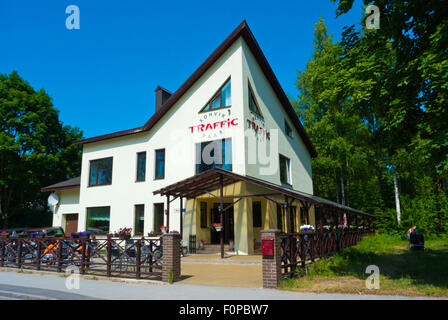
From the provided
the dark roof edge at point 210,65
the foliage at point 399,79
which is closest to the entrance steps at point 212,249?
the dark roof edge at point 210,65

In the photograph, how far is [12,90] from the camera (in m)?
27.0

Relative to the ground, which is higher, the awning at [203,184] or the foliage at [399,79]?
the foliage at [399,79]

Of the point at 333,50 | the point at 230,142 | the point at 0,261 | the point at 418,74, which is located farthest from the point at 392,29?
the point at 0,261

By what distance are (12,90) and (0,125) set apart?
10.4 feet

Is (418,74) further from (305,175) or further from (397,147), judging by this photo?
(305,175)

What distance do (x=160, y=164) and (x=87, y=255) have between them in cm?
894

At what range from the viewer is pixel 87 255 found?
382 inches

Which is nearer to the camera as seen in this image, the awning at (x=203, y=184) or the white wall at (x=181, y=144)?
the awning at (x=203, y=184)

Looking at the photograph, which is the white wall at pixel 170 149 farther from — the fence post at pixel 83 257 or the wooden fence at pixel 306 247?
the fence post at pixel 83 257

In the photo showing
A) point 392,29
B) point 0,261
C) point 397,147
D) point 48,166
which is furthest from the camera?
point 48,166

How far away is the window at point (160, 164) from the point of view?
1804 centimetres

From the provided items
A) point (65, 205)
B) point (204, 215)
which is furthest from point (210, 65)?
point (65, 205)

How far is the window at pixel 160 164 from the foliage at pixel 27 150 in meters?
14.0

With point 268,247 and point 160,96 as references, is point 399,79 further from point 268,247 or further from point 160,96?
point 160,96
